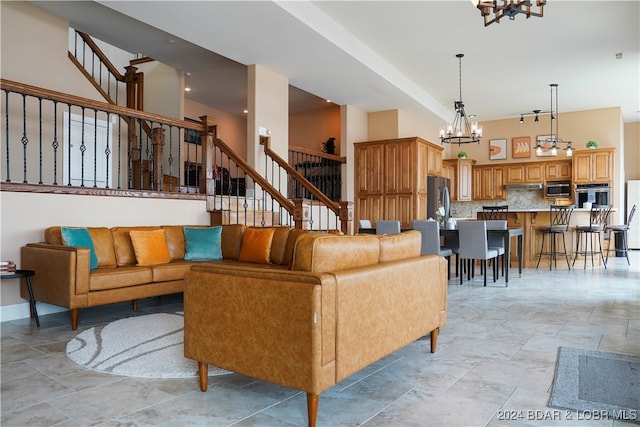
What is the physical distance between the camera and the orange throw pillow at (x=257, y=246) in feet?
15.6

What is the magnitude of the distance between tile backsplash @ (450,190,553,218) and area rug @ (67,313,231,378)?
31.6 ft

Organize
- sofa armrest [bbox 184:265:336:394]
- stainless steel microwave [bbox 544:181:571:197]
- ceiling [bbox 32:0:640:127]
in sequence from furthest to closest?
stainless steel microwave [bbox 544:181:571:197] < ceiling [bbox 32:0:640:127] < sofa armrest [bbox 184:265:336:394]

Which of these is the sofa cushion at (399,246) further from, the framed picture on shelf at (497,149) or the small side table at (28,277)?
the framed picture on shelf at (497,149)

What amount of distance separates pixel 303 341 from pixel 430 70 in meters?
7.01

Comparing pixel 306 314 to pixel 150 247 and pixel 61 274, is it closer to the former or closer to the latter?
pixel 61 274

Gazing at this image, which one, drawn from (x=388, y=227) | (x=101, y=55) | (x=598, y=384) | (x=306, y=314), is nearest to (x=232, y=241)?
(x=388, y=227)

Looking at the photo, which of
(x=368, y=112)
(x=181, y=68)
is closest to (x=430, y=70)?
(x=368, y=112)

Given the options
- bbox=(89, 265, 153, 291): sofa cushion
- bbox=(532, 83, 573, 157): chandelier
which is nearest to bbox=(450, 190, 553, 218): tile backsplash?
bbox=(532, 83, 573, 157): chandelier

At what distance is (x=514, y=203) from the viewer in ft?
39.4

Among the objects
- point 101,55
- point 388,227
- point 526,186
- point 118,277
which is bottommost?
point 118,277

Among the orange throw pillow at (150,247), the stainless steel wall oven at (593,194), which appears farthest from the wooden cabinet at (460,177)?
the orange throw pillow at (150,247)

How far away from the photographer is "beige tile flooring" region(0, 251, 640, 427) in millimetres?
2033

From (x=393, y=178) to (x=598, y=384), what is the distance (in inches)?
266

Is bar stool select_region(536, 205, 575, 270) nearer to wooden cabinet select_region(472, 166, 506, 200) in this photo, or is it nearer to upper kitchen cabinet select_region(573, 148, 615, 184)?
upper kitchen cabinet select_region(573, 148, 615, 184)
